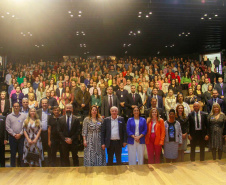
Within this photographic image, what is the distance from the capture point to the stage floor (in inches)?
154

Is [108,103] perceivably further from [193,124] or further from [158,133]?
[193,124]

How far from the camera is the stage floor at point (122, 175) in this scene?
154 inches

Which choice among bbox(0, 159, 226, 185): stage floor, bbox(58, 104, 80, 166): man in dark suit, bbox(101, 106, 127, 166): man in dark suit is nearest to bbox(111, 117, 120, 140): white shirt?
bbox(101, 106, 127, 166): man in dark suit

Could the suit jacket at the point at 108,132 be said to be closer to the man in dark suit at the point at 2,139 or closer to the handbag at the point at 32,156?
the handbag at the point at 32,156

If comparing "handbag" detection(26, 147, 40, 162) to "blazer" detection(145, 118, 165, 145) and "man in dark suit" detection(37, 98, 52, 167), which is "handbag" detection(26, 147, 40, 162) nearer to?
"man in dark suit" detection(37, 98, 52, 167)

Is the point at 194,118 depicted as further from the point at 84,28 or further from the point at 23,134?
the point at 84,28

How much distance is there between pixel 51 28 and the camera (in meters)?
11.9

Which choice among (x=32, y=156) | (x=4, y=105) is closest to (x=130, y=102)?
(x=32, y=156)

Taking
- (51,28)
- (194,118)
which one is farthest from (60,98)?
(51,28)

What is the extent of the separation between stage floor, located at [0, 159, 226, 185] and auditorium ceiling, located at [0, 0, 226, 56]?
6.58 m

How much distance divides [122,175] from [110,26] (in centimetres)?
916

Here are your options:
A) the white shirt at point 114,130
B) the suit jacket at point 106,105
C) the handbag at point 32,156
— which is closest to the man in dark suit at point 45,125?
the handbag at point 32,156

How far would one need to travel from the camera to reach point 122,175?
4168 mm

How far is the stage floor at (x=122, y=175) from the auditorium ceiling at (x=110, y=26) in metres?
6.58
